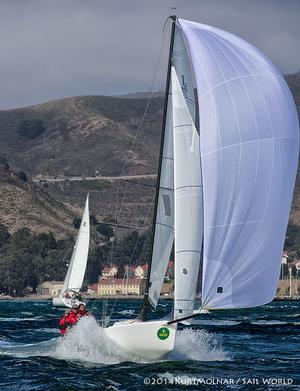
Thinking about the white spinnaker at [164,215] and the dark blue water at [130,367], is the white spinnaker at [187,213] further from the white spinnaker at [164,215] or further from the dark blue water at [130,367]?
the dark blue water at [130,367]

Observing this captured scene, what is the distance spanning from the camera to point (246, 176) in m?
29.1

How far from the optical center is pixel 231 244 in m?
29.0

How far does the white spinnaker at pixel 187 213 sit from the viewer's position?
3067 cm

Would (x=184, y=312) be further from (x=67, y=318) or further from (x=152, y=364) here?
(x=67, y=318)

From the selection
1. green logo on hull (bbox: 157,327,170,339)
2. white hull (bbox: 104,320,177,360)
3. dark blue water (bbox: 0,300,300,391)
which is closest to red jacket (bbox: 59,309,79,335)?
dark blue water (bbox: 0,300,300,391)

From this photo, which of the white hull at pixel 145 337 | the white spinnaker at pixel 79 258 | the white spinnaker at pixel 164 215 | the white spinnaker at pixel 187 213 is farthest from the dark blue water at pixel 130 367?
the white spinnaker at pixel 79 258

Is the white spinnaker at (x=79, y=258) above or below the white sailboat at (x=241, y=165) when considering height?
above

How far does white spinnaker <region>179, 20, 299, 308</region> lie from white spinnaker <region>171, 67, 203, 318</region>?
1.51 meters

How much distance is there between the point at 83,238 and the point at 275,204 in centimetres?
6315

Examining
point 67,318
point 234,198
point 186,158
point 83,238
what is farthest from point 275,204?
point 83,238

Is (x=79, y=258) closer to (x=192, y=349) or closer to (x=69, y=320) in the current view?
(x=69, y=320)

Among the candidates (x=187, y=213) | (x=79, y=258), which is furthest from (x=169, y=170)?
(x=79, y=258)

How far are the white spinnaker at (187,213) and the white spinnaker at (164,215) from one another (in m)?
0.56

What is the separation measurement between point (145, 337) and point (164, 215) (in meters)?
3.51
